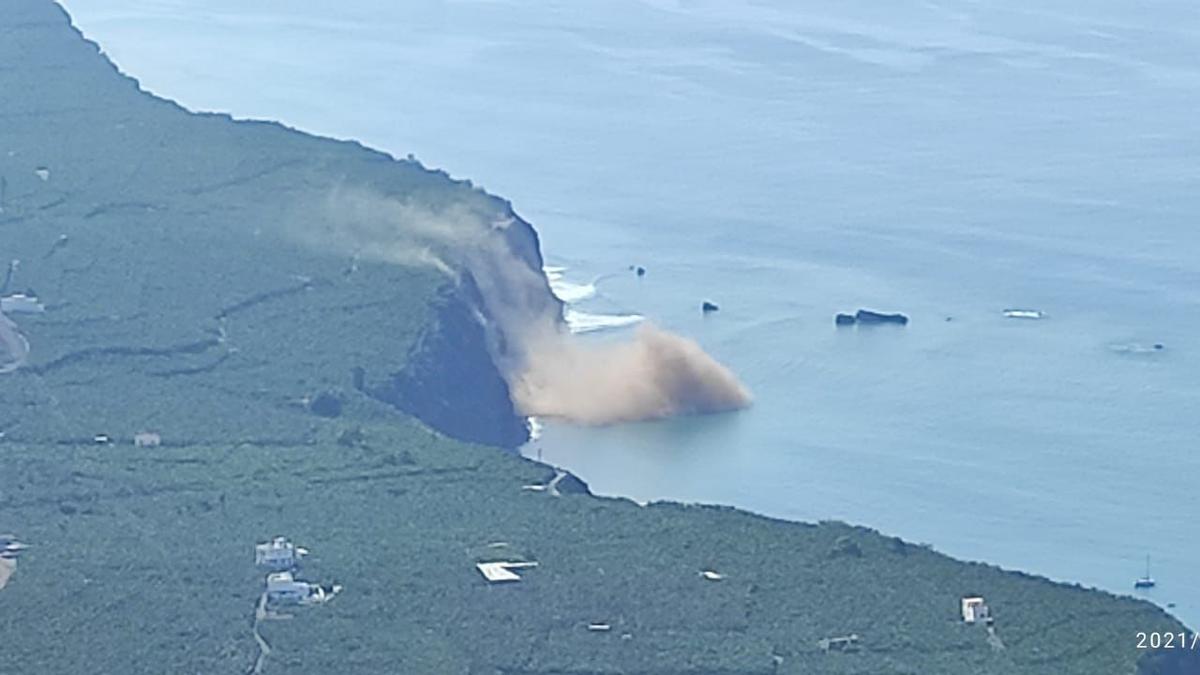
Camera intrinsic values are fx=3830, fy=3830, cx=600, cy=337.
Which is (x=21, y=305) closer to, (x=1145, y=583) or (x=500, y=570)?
(x=500, y=570)

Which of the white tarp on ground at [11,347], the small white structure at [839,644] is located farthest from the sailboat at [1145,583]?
the white tarp on ground at [11,347]

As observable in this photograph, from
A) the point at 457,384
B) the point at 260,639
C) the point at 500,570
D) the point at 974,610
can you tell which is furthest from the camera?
the point at 457,384

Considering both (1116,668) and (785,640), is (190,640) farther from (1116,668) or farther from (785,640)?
(1116,668)

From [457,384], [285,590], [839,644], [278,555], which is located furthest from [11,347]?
[839,644]

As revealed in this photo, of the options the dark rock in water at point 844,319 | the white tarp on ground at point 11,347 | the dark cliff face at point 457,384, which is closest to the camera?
the white tarp on ground at point 11,347

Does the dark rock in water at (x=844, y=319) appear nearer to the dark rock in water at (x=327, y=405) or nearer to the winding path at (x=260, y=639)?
the dark rock in water at (x=327, y=405)

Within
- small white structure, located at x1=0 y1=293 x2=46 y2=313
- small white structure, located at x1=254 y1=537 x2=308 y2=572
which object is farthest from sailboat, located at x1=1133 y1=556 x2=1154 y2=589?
small white structure, located at x1=0 y1=293 x2=46 y2=313

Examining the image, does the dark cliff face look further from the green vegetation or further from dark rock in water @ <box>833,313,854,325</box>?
dark rock in water @ <box>833,313,854,325</box>

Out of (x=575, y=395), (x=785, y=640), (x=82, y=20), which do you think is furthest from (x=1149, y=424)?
(x=82, y=20)
